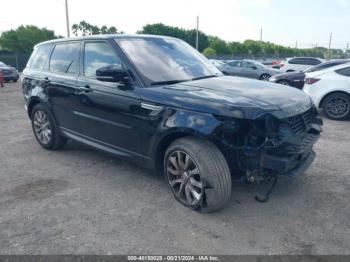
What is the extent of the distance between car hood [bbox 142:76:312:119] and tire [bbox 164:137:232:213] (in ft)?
1.30

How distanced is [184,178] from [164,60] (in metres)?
1.55

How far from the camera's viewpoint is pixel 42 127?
5578 millimetres

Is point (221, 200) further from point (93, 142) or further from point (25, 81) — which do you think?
point (25, 81)

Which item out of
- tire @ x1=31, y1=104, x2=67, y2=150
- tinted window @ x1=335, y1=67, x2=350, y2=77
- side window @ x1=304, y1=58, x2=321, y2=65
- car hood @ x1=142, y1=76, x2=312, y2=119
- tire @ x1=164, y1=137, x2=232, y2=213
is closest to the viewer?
car hood @ x1=142, y1=76, x2=312, y2=119

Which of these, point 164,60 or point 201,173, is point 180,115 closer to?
point 201,173

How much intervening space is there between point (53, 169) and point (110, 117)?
4.69 feet

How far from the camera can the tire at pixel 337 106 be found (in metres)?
7.99

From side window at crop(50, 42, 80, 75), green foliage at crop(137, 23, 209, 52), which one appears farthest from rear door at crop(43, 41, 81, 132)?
green foliage at crop(137, 23, 209, 52)

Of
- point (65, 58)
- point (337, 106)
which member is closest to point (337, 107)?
point (337, 106)

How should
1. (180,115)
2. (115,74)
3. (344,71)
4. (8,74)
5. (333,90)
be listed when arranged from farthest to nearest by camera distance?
(8,74) < (344,71) < (333,90) < (115,74) < (180,115)

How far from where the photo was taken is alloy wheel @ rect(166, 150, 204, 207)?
11.1 ft

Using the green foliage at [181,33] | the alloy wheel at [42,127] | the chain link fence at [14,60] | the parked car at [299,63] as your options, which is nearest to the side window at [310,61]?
the parked car at [299,63]

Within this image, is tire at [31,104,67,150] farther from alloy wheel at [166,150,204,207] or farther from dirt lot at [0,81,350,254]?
alloy wheel at [166,150,204,207]

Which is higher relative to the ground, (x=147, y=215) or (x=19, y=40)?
(x=19, y=40)
